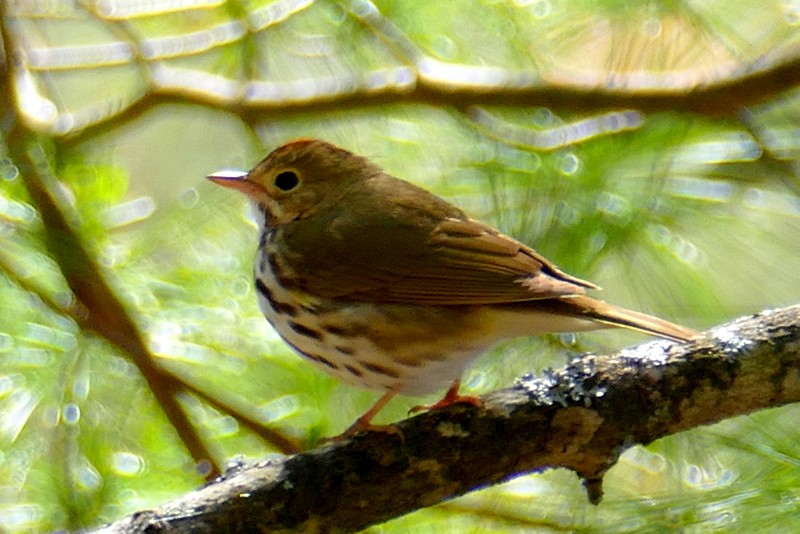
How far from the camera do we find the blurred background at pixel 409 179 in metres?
2.69

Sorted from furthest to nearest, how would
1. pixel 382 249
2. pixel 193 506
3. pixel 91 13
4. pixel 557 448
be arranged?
1. pixel 91 13
2. pixel 382 249
3. pixel 557 448
4. pixel 193 506

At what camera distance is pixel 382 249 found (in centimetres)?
256

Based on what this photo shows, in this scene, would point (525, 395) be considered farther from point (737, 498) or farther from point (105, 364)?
point (105, 364)

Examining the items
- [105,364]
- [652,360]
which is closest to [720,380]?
[652,360]

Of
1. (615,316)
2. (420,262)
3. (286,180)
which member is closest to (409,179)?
(286,180)

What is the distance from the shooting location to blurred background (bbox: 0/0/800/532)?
2691mm

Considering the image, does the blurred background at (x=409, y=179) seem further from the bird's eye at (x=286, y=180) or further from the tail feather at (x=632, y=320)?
the tail feather at (x=632, y=320)

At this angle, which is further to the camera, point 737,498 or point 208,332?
point 208,332

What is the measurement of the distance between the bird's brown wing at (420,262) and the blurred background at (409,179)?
0.85 ft

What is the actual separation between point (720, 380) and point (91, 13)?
80.5 inches

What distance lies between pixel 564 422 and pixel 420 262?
0.58 meters

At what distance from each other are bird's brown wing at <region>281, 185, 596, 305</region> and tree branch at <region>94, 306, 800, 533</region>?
10.0 inches

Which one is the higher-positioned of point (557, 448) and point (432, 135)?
point (432, 135)

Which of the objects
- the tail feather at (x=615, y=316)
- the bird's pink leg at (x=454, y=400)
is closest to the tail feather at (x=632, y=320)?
the tail feather at (x=615, y=316)
